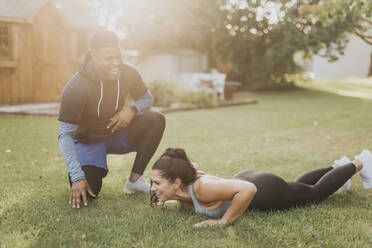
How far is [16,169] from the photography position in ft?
15.4

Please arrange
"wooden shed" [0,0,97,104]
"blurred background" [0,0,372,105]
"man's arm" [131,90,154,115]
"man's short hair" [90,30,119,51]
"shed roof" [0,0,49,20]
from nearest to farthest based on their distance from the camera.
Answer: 1. "man's short hair" [90,30,119,51]
2. "man's arm" [131,90,154,115]
3. "shed roof" [0,0,49,20]
4. "wooden shed" [0,0,97,104]
5. "blurred background" [0,0,372,105]

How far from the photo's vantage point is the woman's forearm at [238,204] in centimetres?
290

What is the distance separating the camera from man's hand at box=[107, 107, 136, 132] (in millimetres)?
3721

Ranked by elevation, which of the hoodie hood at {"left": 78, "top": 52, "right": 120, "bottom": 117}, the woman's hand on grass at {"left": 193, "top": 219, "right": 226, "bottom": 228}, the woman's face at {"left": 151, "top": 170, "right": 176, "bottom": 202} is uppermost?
the hoodie hood at {"left": 78, "top": 52, "right": 120, "bottom": 117}

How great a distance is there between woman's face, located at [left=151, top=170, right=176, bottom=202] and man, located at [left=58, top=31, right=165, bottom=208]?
2.23 feet

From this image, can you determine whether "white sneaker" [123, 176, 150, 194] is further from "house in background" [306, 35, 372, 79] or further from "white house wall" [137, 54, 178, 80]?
"house in background" [306, 35, 372, 79]

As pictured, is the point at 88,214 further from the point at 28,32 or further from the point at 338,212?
the point at 28,32

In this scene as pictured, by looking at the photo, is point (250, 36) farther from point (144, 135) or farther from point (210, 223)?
point (210, 223)

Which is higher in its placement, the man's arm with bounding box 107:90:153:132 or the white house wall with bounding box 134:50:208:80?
the man's arm with bounding box 107:90:153:132

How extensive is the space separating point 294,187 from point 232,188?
0.76 metres

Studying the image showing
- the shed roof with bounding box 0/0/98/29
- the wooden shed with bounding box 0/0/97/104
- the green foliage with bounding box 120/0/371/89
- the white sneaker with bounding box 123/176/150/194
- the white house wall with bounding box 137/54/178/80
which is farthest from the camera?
the white house wall with bounding box 137/54/178/80

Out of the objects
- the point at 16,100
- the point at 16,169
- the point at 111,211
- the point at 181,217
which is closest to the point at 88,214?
the point at 111,211

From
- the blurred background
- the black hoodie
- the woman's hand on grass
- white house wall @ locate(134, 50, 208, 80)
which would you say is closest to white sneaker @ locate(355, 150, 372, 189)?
the woman's hand on grass

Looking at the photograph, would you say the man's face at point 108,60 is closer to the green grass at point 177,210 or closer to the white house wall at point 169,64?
the green grass at point 177,210
